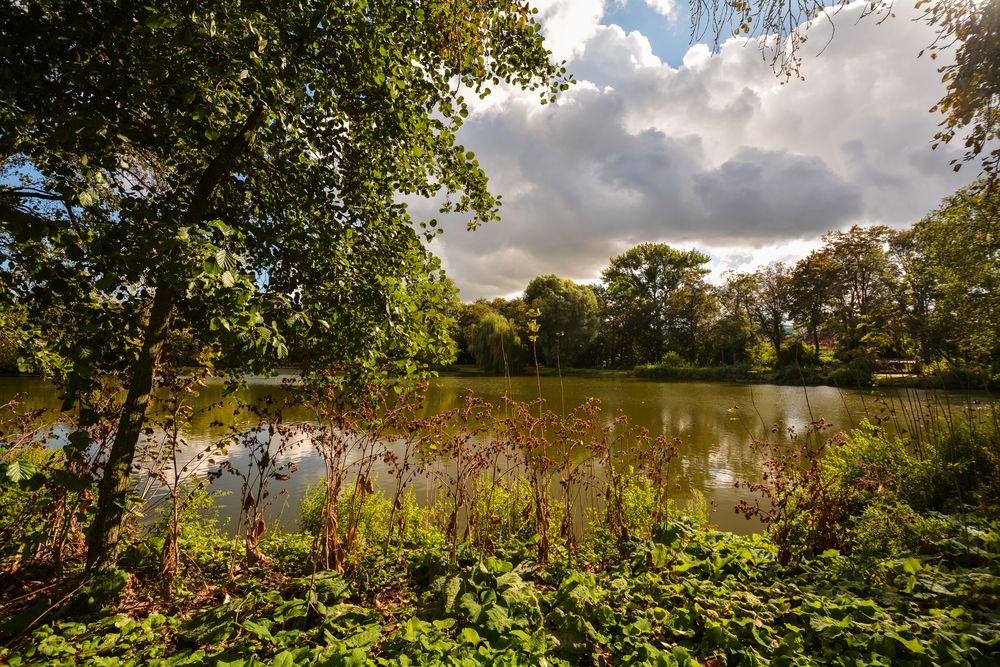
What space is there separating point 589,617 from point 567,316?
3848cm

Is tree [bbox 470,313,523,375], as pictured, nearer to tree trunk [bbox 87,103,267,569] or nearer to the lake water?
the lake water

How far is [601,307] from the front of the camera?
159ft

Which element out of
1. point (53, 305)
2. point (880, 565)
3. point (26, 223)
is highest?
point (26, 223)

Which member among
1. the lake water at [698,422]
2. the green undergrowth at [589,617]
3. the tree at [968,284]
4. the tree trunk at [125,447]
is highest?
the tree at [968,284]

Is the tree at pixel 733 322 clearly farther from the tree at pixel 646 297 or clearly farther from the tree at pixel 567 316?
the tree at pixel 567 316

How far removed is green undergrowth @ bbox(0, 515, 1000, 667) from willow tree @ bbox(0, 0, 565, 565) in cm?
108

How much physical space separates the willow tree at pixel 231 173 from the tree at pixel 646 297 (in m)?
44.3

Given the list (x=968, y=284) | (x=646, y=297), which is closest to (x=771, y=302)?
(x=646, y=297)

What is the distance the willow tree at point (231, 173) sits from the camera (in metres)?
2.20

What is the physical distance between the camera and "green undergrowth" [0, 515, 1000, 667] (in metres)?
2.08

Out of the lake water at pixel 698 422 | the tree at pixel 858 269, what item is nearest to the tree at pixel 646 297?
the tree at pixel 858 269

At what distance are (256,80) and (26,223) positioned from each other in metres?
1.27

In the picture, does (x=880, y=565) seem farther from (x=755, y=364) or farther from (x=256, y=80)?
(x=755, y=364)

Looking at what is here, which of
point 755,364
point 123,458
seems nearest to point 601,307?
point 755,364
